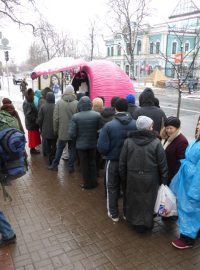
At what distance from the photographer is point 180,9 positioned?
6450 cm

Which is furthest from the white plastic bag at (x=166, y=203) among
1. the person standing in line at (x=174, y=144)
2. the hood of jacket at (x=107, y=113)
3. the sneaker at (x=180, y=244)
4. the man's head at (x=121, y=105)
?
the hood of jacket at (x=107, y=113)

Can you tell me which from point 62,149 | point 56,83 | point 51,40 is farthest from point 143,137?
point 51,40

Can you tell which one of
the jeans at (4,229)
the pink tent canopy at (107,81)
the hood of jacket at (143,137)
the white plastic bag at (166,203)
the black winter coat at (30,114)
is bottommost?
the jeans at (4,229)

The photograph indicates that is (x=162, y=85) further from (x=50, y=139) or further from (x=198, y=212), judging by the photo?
(x=198, y=212)

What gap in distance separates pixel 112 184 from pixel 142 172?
2.32 feet

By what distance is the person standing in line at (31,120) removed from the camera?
22.9 ft

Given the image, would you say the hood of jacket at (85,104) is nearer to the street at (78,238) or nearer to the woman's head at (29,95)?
the street at (78,238)

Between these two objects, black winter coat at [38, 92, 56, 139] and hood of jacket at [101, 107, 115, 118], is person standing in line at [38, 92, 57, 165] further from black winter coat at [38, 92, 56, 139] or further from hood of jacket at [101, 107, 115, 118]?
hood of jacket at [101, 107, 115, 118]

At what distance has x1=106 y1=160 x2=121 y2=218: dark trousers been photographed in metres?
4.20

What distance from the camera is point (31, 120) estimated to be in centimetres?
718

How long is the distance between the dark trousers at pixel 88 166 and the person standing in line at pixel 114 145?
100 cm

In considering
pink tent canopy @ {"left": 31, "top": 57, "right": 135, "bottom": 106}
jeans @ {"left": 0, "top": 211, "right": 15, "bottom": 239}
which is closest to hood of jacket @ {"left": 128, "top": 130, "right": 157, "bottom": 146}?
jeans @ {"left": 0, "top": 211, "right": 15, "bottom": 239}

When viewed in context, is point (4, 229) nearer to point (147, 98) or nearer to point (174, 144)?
point (174, 144)

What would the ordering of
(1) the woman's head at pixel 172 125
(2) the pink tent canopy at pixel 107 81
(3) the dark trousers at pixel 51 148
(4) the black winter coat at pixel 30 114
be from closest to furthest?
(1) the woman's head at pixel 172 125 < (3) the dark trousers at pixel 51 148 < (4) the black winter coat at pixel 30 114 < (2) the pink tent canopy at pixel 107 81
